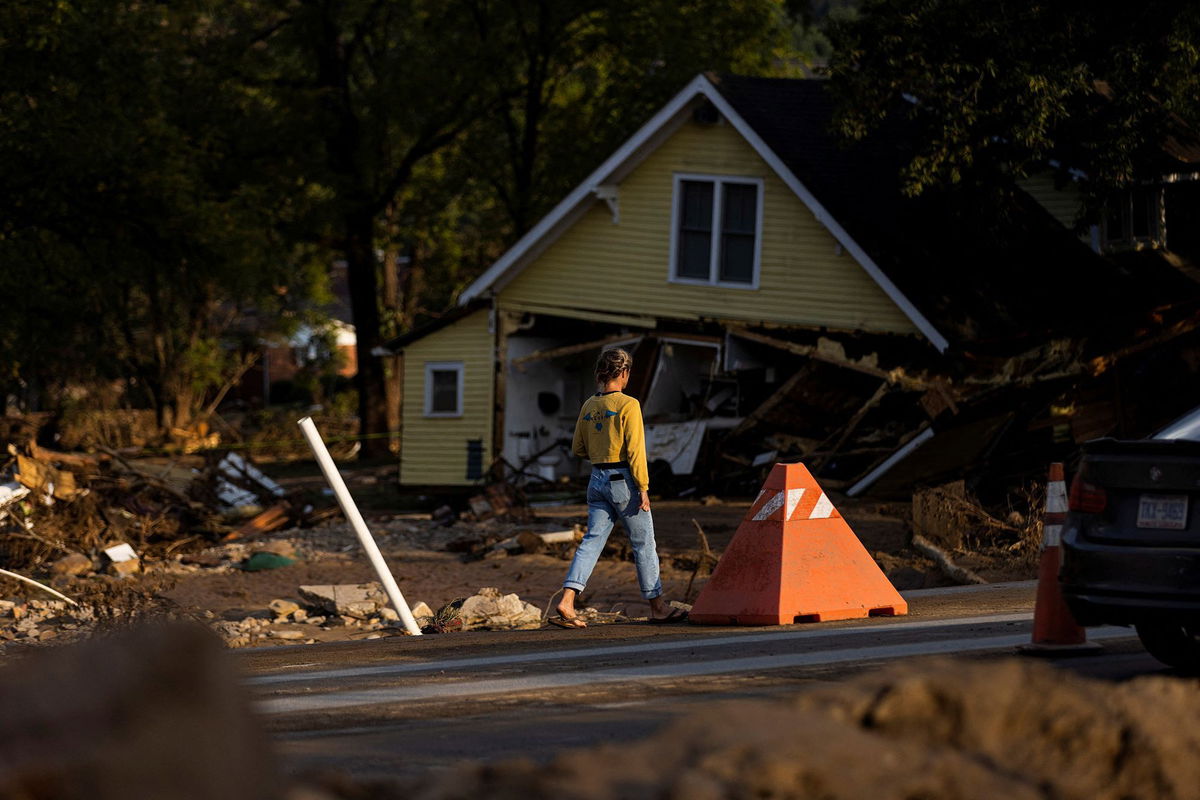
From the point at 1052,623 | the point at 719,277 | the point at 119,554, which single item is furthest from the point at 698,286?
the point at 1052,623

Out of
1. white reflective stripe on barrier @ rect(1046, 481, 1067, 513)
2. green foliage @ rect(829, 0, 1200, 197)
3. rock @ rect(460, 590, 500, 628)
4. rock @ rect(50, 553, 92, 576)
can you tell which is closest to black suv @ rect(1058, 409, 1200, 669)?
white reflective stripe on barrier @ rect(1046, 481, 1067, 513)

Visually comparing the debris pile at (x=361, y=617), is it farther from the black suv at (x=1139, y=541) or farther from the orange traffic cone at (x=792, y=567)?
the black suv at (x=1139, y=541)

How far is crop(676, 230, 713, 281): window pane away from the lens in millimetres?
25484

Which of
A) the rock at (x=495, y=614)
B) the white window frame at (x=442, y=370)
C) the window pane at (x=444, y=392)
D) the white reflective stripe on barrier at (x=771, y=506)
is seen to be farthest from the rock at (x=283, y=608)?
the window pane at (x=444, y=392)

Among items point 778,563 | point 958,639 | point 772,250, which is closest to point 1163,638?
point 958,639

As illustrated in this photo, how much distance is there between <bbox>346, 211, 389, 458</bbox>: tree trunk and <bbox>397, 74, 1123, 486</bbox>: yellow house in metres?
8.85

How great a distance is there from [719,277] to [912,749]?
22071 mm

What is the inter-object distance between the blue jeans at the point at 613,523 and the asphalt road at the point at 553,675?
397 millimetres

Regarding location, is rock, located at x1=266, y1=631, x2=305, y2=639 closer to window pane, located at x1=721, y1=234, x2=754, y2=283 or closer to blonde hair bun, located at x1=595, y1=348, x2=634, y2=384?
blonde hair bun, located at x1=595, y1=348, x2=634, y2=384

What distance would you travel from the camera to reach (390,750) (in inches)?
208

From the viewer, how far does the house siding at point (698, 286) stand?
944 inches

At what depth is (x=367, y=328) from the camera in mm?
36969

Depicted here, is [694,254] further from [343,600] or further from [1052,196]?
[343,600]

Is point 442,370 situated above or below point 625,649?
above
